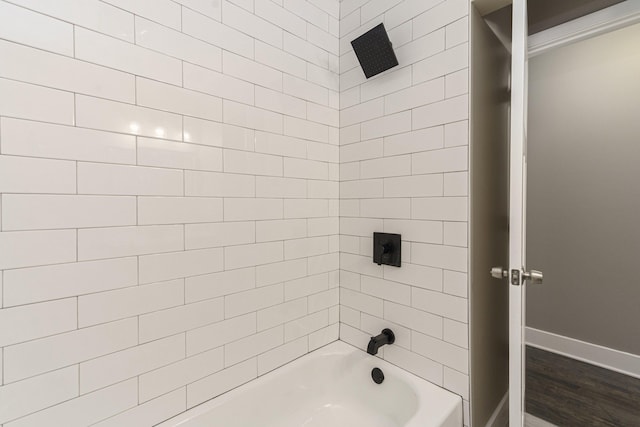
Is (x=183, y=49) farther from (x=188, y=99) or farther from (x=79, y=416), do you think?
(x=79, y=416)

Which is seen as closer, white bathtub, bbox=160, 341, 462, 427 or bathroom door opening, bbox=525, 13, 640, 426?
white bathtub, bbox=160, 341, 462, 427

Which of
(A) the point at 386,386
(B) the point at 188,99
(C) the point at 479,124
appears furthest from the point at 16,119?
(A) the point at 386,386

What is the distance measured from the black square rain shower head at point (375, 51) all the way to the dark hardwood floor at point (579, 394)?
7.15ft

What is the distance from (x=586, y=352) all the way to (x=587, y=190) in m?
1.29

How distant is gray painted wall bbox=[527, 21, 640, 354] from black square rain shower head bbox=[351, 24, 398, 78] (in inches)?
76.8

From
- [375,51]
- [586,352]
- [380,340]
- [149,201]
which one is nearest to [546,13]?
[375,51]

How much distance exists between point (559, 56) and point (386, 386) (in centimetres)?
288

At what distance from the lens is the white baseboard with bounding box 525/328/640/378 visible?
2.10m

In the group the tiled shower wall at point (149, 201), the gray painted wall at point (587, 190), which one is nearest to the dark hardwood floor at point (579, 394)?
the gray painted wall at point (587, 190)

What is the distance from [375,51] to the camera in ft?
4.43

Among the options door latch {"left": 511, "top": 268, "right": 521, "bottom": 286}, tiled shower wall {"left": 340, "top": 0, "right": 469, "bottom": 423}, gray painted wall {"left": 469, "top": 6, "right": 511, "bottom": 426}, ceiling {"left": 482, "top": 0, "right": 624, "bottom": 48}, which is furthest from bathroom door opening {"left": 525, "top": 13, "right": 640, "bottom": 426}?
door latch {"left": 511, "top": 268, "right": 521, "bottom": 286}

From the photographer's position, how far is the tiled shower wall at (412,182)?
1.20 meters

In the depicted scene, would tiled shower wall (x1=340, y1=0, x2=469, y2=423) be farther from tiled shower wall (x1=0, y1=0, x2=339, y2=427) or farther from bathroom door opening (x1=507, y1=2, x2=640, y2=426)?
bathroom door opening (x1=507, y1=2, x2=640, y2=426)

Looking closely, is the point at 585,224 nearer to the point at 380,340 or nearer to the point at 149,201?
the point at 380,340
